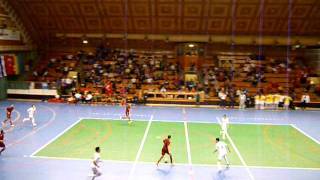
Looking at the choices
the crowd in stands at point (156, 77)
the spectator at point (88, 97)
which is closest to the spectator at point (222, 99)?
the crowd in stands at point (156, 77)

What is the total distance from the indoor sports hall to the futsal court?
0.09 m

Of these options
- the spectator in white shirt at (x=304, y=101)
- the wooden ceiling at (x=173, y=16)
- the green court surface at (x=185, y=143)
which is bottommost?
the green court surface at (x=185, y=143)

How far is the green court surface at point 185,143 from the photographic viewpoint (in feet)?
53.4

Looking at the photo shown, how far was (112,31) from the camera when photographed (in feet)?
123

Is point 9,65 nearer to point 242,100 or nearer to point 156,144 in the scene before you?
point 156,144

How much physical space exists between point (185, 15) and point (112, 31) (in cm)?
856

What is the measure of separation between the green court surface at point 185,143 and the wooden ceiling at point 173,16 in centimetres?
1289

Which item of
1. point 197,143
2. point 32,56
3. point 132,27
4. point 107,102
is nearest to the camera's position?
point 197,143

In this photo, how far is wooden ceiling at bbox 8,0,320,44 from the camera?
31.7 metres

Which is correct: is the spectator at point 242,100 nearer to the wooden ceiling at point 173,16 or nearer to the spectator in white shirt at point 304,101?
the spectator in white shirt at point 304,101

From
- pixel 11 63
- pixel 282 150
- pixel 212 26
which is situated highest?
pixel 212 26

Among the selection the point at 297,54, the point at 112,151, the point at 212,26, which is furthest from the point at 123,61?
the point at 112,151

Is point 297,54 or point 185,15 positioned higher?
point 185,15

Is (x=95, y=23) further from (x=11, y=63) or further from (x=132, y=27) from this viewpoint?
(x=11, y=63)
